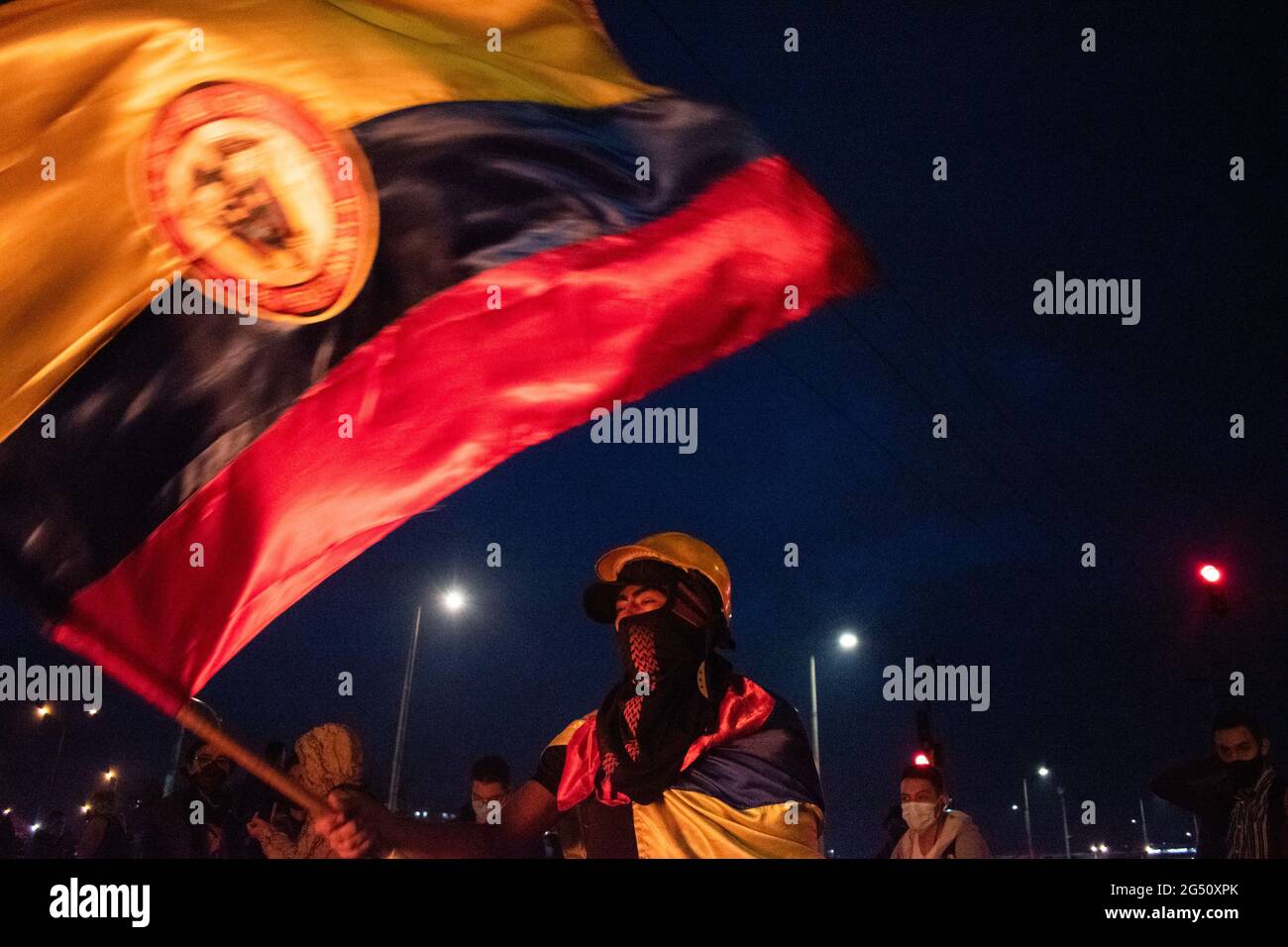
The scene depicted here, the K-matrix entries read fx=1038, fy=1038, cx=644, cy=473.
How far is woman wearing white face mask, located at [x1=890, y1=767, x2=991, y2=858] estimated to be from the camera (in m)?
5.75

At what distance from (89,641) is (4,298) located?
1863 mm

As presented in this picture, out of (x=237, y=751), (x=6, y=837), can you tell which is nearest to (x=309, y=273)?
(x=237, y=751)

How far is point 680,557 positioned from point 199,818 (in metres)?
3.46

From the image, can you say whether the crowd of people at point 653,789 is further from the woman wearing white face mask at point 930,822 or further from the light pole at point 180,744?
the light pole at point 180,744

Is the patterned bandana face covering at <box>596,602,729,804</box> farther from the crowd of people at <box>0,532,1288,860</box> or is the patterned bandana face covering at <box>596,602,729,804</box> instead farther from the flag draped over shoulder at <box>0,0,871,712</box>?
the flag draped over shoulder at <box>0,0,871,712</box>

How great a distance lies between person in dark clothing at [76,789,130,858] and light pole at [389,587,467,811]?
2.35 m

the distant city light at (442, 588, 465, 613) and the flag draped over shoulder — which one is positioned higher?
the flag draped over shoulder

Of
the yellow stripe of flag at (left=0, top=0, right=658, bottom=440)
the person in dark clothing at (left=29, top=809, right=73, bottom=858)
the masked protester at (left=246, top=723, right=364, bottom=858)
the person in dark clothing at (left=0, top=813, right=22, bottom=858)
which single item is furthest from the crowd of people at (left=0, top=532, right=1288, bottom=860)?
the yellow stripe of flag at (left=0, top=0, right=658, bottom=440)

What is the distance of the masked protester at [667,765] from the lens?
6.03 meters

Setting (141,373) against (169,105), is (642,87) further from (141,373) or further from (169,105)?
(141,373)

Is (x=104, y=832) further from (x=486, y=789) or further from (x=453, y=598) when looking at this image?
(x=453, y=598)

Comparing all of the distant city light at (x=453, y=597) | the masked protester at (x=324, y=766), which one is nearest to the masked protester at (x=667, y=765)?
the masked protester at (x=324, y=766)
